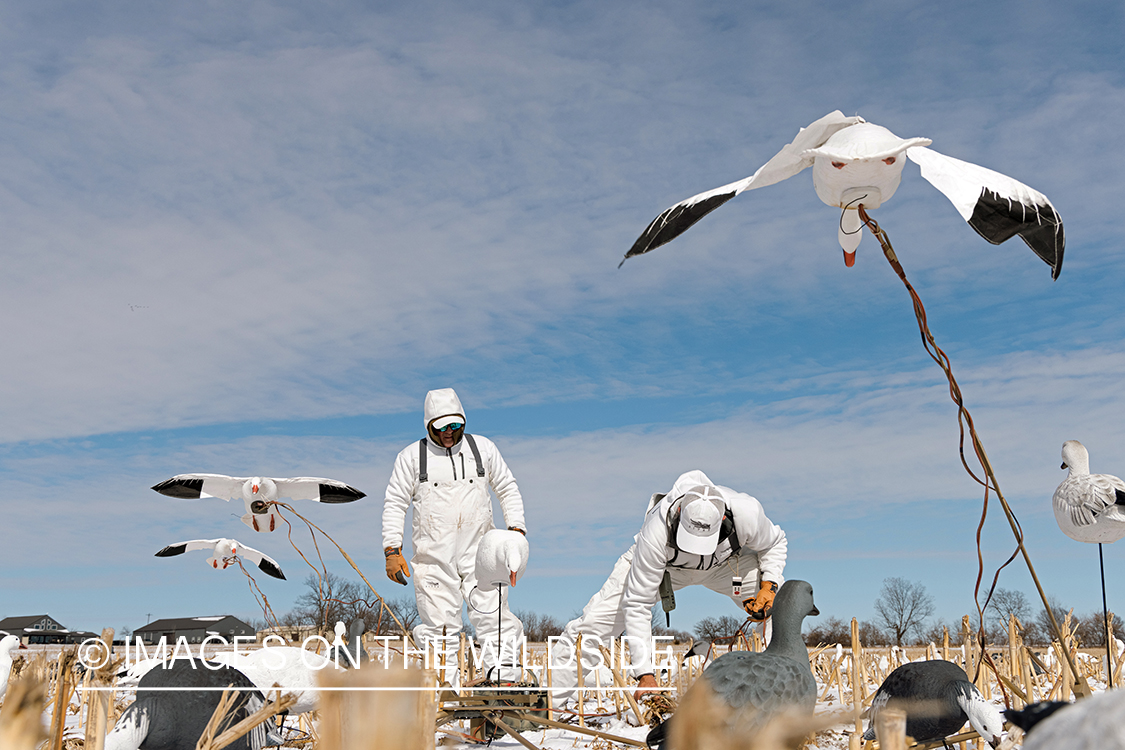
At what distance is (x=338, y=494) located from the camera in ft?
23.8

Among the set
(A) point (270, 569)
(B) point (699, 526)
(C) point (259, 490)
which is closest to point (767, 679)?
(B) point (699, 526)

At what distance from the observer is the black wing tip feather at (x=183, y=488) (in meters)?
7.13

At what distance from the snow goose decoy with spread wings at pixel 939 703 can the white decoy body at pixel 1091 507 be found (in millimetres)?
2699

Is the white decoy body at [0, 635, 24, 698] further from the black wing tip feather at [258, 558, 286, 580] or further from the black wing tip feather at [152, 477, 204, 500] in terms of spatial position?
the black wing tip feather at [258, 558, 286, 580]

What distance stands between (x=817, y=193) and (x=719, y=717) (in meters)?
2.65

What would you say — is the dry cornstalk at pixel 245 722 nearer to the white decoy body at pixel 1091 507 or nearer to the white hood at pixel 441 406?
the white hood at pixel 441 406

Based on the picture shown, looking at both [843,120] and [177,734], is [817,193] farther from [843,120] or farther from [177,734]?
[177,734]

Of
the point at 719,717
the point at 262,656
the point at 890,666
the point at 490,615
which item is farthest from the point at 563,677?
the point at 719,717

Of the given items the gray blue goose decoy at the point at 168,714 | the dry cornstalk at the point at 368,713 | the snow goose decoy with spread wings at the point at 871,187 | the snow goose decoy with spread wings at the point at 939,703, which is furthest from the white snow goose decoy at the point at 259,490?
the dry cornstalk at the point at 368,713

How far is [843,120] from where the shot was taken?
3119 millimetres

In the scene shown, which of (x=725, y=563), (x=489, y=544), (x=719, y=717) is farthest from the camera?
(x=725, y=563)

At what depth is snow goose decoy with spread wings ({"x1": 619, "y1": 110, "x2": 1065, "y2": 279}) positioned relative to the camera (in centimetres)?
278

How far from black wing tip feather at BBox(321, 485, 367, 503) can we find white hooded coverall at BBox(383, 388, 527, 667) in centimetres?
79

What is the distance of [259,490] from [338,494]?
0.71 meters
